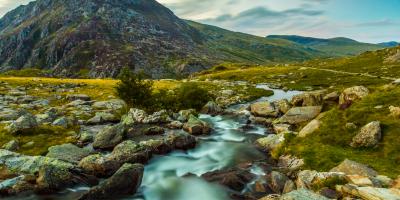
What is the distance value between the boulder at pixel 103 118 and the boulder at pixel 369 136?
39.9m

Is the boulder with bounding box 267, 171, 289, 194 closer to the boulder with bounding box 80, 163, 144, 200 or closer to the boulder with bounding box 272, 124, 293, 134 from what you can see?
the boulder with bounding box 80, 163, 144, 200

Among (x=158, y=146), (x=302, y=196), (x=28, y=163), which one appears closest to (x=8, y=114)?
(x=28, y=163)

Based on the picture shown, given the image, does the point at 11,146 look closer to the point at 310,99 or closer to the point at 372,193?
the point at 372,193

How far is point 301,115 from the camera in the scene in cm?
5619

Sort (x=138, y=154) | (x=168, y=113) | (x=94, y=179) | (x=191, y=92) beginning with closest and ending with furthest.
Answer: (x=94, y=179), (x=138, y=154), (x=168, y=113), (x=191, y=92)

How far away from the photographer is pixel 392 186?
25703 millimetres

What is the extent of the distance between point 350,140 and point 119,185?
952 inches

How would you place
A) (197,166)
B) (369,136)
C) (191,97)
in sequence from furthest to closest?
(191,97), (197,166), (369,136)

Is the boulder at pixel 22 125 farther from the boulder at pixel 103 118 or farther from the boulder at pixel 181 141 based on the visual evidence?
the boulder at pixel 181 141

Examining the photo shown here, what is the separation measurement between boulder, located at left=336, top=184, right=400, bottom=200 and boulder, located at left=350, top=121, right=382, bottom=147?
12.3 m

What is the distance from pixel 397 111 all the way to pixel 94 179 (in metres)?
32.4

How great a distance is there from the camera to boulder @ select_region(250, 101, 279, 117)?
6621 cm

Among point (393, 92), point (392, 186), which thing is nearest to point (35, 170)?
point (392, 186)

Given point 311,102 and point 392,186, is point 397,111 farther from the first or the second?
point 311,102
